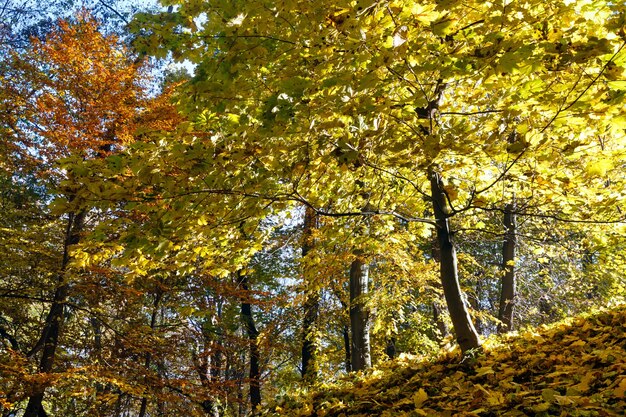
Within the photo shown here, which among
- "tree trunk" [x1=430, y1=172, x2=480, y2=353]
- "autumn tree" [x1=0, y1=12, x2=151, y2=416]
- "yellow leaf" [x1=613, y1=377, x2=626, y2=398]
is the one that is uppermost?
"autumn tree" [x1=0, y1=12, x2=151, y2=416]

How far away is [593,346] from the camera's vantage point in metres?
3.50

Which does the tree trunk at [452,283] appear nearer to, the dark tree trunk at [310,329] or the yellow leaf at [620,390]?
the yellow leaf at [620,390]

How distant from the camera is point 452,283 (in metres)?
4.14

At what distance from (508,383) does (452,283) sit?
1246mm

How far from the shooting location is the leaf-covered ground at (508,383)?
2389 millimetres

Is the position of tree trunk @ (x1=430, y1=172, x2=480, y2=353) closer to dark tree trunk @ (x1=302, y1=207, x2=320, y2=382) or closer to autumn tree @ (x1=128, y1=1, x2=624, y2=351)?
autumn tree @ (x1=128, y1=1, x2=624, y2=351)

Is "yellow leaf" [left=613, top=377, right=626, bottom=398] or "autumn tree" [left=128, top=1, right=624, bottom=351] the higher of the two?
"autumn tree" [left=128, top=1, right=624, bottom=351]

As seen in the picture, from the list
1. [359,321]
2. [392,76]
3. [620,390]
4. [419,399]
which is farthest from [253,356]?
[620,390]

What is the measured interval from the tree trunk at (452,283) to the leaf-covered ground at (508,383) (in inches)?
7.7

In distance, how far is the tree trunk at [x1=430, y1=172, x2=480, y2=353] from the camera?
4.09 metres

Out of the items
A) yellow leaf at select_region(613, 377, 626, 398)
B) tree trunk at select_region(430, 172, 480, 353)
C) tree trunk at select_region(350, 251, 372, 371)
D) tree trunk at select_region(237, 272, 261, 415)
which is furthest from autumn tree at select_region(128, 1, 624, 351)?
tree trunk at select_region(237, 272, 261, 415)

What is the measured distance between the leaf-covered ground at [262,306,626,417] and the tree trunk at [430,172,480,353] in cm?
20

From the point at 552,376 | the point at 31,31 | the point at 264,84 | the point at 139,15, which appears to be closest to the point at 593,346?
the point at 552,376

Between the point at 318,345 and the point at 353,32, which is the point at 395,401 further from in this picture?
the point at 318,345
